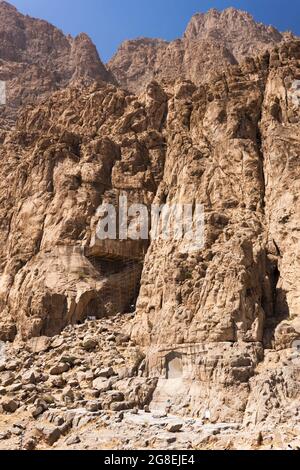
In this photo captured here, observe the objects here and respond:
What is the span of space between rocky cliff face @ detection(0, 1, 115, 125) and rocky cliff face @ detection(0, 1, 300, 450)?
35.5m

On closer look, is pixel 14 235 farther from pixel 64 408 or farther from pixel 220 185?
pixel 64 408

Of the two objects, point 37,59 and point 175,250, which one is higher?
point 37,59

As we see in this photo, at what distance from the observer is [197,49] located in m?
72.9

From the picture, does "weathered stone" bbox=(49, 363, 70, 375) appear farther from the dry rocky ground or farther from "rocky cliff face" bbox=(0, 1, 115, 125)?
"rocky cliff face" bbox=(0, 1, 115, 125)

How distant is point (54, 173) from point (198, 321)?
17567 mm

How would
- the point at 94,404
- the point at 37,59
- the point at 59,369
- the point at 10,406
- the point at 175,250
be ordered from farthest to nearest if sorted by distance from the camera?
the point at 37,59
the point at 175,250
the point at 59,369
the point at 10,406
the point at 94,404

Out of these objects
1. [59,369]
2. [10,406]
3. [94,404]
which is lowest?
[10,406]

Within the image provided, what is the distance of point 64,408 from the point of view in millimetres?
18734

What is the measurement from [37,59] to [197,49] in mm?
32451

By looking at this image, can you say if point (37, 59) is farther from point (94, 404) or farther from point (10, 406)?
point (94, 404)

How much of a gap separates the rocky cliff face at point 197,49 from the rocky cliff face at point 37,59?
516 cm

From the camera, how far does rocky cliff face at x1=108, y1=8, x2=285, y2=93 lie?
233ft

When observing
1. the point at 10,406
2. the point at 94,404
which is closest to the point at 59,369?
the point at 10,406

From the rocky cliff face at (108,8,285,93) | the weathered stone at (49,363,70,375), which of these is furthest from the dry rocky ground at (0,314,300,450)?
the rocky cliff face at (108,8,285,93)
